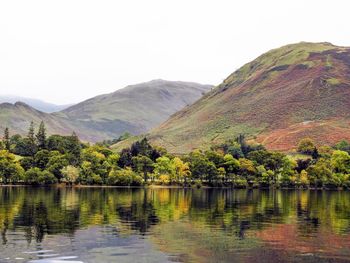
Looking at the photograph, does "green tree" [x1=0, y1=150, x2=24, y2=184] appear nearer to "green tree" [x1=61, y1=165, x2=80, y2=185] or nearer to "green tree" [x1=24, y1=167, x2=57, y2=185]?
"green tree" [x1=24, y1=167, x2=57, y2=185]

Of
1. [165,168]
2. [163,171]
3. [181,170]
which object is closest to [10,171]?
[165,168]

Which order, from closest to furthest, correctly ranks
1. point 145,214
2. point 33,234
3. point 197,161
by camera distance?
1. point 33,234
2. point 145,214
3. point 197,161

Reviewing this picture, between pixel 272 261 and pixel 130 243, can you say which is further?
pixel 130 243

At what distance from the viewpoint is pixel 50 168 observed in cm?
17362

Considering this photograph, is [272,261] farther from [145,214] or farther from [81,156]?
[81,156]

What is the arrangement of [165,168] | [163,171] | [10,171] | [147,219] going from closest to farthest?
[147,219]
[10,171]
[165,168]
[163,171]

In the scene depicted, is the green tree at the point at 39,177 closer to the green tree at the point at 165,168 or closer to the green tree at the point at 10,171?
the green tree at the point at 10,171

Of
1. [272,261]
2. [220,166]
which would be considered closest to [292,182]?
[220,166]

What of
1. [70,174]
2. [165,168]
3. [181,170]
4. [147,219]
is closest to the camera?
[147,219]

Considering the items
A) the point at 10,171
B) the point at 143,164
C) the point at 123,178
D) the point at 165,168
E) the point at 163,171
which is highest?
the point at 143,164

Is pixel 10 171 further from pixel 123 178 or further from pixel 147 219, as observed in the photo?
pixel 147 219

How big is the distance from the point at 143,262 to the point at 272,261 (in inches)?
395

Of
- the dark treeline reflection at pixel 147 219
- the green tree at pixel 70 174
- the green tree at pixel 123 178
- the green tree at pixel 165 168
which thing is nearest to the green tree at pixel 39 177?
the green tree at pixel 70 174

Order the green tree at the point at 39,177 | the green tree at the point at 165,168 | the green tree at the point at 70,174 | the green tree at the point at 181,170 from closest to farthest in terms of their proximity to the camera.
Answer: the green tree at the point at 39,177 < the green tree at the point at 70,174 < the green tree at the point at 165,168 < the green tree at the point at 181,170
